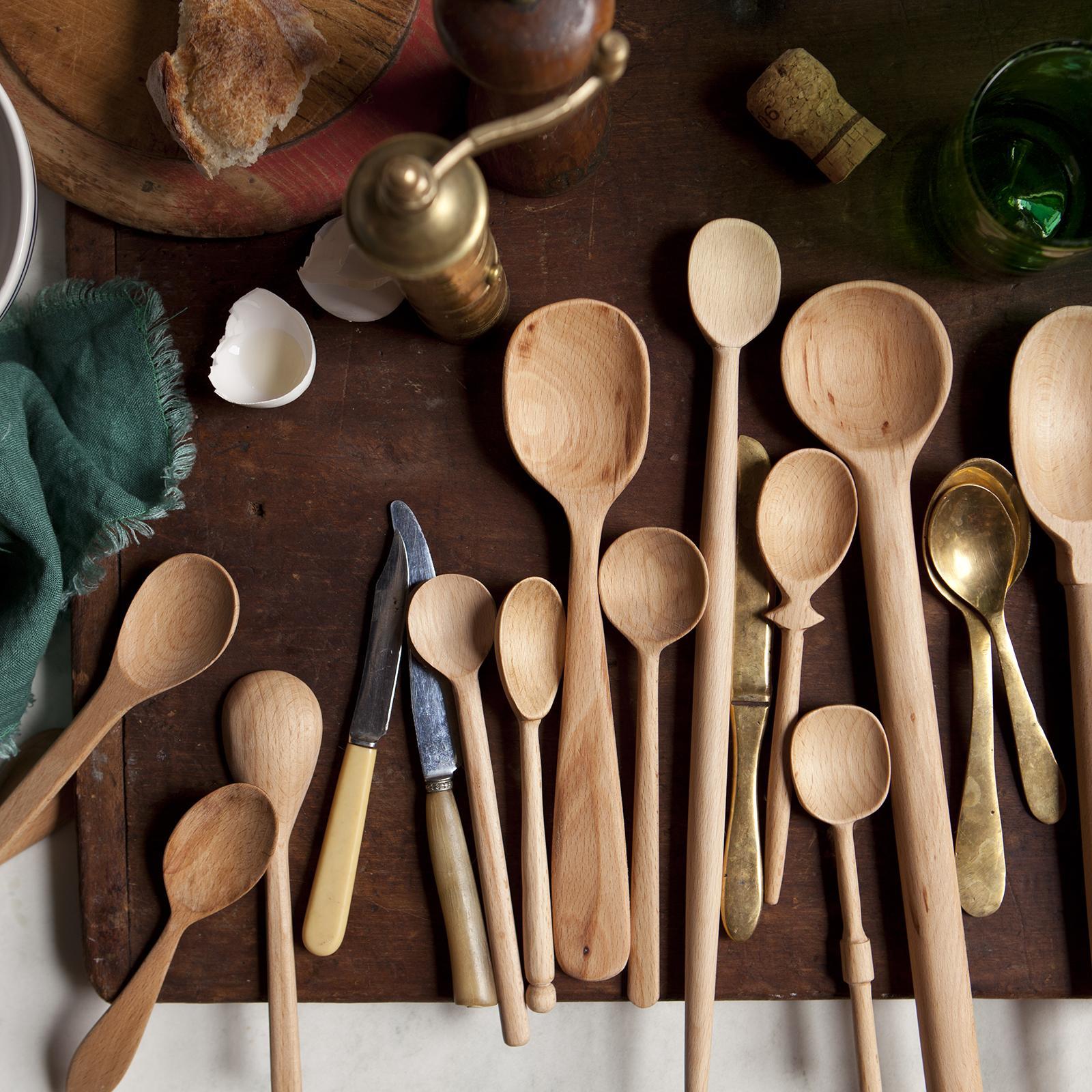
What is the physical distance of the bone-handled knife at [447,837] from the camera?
2.36 ft

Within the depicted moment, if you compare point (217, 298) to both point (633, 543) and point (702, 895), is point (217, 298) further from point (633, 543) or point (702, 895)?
point (702, 895)

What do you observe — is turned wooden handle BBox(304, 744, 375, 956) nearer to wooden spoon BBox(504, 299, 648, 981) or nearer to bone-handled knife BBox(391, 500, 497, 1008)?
bone-handled knife BBox(391, 500, 497, 1008)

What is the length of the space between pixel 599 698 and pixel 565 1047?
1.46ft

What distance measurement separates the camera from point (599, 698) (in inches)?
28.0

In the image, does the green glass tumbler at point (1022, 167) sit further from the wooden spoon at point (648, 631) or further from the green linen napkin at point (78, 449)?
the green linen napkin at point (78, 449)

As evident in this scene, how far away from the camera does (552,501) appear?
30.3 inches

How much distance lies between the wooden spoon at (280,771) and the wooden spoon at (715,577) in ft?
1.07

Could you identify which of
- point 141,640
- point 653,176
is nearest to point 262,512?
point 141,640

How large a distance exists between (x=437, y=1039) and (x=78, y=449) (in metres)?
0.69

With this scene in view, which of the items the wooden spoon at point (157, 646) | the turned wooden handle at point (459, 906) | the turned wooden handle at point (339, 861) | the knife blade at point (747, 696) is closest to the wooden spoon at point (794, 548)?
the knife blade at point (747, 696)

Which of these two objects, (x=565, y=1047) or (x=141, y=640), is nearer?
(x=141, y=640)

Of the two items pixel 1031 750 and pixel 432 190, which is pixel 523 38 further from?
pixel 1031 750

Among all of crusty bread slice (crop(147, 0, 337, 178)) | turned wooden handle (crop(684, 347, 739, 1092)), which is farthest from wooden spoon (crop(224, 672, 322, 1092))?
crusty bread slice (crop(147, 0, 337, 178))

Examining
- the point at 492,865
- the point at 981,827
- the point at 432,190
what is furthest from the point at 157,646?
the point at 981,827
